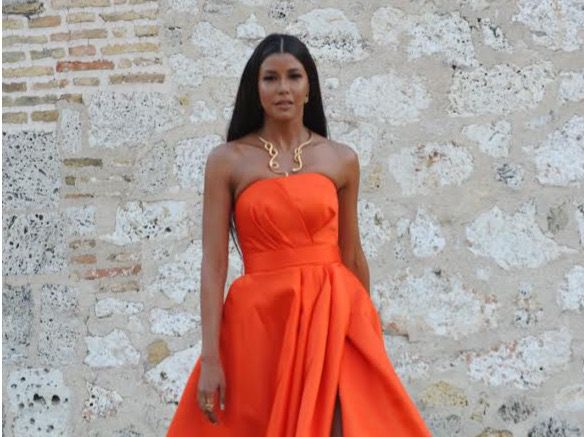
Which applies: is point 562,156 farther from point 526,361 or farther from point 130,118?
point 130,118

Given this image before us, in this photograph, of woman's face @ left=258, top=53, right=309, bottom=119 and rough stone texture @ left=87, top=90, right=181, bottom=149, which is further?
rough stone texture @ left=87, top=90, right=181, bottom=149

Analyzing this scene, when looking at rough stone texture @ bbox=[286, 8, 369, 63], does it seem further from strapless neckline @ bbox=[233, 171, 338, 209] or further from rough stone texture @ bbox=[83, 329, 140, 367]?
strapless neckline @ bbox=[233, 171, 338, 209]

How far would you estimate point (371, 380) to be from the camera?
12.2 feet

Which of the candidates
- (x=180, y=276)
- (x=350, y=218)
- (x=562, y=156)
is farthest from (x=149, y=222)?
(x=562, y=156)

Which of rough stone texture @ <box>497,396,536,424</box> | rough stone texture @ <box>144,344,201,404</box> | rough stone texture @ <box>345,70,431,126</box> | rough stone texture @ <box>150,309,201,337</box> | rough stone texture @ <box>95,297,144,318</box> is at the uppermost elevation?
rough stone texture @ <box>345,70,431,126</box>

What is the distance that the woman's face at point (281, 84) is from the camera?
384 cm

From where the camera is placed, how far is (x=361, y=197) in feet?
17.8

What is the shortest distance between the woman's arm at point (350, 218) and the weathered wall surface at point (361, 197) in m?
1.25

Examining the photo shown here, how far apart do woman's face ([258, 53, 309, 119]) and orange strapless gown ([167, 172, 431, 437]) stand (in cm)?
20

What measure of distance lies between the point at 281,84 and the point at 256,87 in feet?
0.39

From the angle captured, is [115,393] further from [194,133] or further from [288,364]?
[288,364]

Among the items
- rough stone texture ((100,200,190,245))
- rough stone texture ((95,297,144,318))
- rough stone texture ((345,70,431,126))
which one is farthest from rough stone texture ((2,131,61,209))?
rough stone texture ((345,70,431,126))

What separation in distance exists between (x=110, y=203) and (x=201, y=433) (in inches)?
76.2

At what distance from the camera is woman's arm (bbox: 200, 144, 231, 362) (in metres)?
3.85
